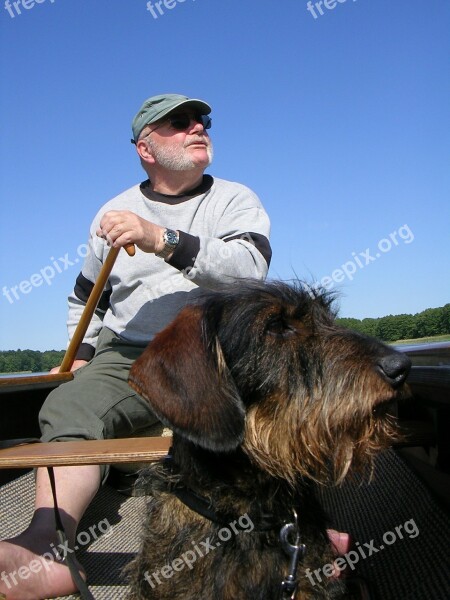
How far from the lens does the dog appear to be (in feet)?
6.50

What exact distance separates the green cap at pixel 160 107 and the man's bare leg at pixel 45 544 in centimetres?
230

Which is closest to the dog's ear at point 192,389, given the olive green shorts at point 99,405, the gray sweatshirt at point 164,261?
the olive green shorts at point 99,405

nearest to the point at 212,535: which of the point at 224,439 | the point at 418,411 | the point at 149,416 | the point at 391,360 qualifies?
A: the point at 224,439

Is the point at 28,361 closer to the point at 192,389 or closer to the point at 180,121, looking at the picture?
the point at 180,121

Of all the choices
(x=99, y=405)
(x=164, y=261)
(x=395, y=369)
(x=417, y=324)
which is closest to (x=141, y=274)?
(x=164, y=261)

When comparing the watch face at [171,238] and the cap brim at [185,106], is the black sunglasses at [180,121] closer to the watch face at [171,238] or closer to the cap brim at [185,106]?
the cap brim at [185,106]

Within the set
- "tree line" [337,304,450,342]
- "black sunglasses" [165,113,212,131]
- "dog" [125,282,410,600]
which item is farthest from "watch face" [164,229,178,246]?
"tree line" [337,304,450,342]

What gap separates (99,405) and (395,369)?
180 centimetres

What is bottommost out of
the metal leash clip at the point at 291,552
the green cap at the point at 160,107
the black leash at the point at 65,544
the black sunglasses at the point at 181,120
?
the metal leash clip at the point at 291,552

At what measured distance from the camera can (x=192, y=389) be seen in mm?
1956

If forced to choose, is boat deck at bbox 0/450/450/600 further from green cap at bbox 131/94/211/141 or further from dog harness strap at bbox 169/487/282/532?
green cap at bbox 131/94/211/141

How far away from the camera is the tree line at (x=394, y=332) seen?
433 cm

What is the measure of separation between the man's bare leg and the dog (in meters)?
0.56

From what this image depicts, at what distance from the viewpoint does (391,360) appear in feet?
6.65
